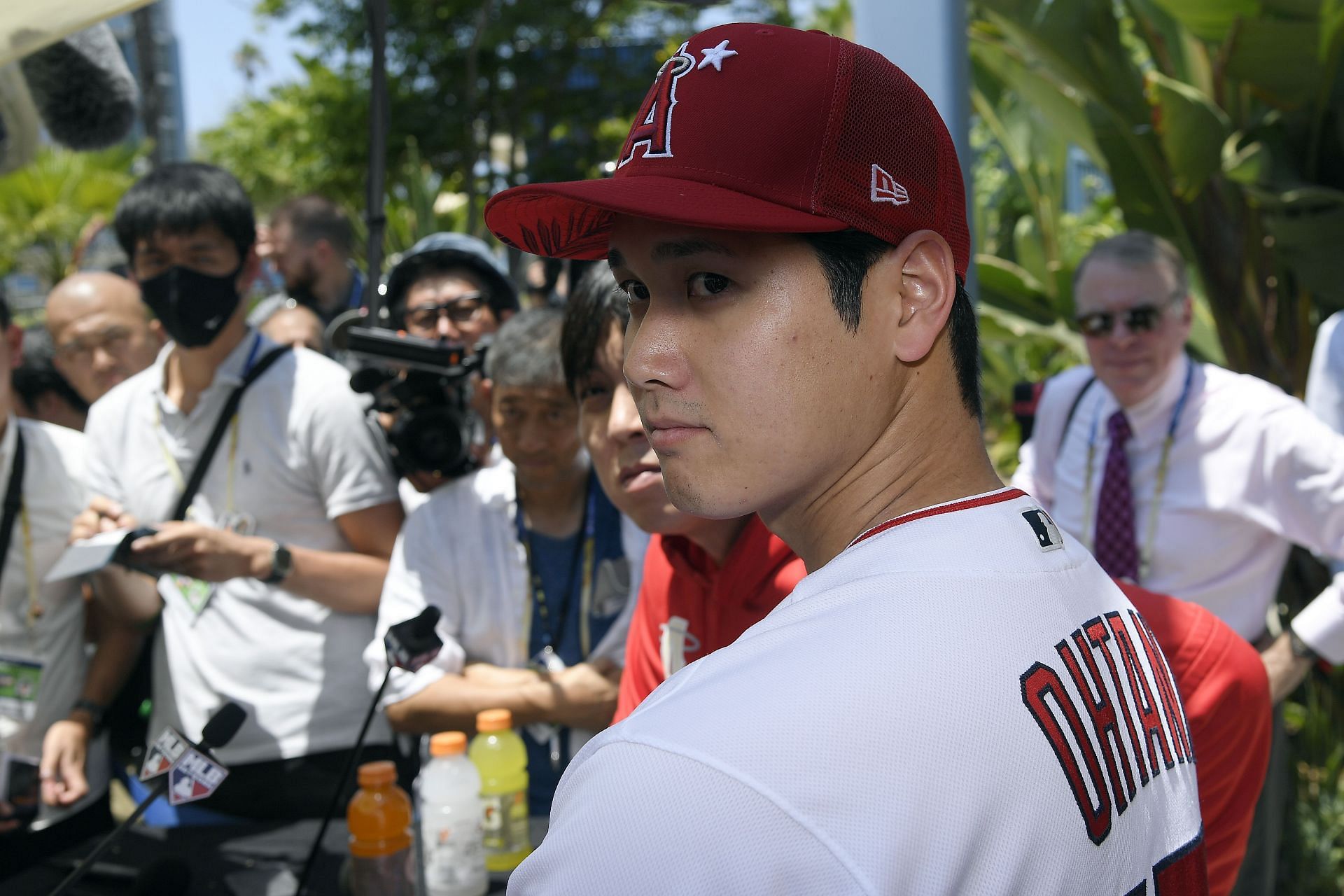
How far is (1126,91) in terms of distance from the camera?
14.8ft

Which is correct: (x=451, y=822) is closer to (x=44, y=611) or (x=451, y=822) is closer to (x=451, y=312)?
(x=44, y=611)

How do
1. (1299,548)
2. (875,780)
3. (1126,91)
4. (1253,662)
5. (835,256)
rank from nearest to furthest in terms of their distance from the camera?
(875,780), (835,256), (1253,662), (1299,548), (1126,91)

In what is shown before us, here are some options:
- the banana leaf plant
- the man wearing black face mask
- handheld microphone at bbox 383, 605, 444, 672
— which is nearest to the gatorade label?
handheld microphone at bbox 383, 605, 444, 672

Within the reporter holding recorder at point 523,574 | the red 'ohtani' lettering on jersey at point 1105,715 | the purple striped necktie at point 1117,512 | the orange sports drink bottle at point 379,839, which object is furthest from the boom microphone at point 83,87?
the purple striped necktie at point 1117,512

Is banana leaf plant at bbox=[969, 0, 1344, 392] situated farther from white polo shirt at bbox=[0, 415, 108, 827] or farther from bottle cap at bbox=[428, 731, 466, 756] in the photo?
white polo shirt at bbox=[0, 415, 108, 827]

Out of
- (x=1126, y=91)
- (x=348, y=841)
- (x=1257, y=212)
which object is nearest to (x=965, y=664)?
(x=348, y=841)

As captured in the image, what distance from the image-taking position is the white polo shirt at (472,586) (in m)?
2.54

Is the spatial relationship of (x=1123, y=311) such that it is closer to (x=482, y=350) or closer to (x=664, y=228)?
(x=482, y=350)

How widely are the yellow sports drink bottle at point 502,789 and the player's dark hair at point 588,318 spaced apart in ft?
2.26

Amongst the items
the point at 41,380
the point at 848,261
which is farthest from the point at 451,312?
the point at 848,261

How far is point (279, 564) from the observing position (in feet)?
8.86

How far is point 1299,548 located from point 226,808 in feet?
12.5

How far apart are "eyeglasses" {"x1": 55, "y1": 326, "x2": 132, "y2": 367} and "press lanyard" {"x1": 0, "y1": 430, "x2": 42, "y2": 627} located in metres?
1.24

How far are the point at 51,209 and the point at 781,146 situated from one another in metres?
17.9
